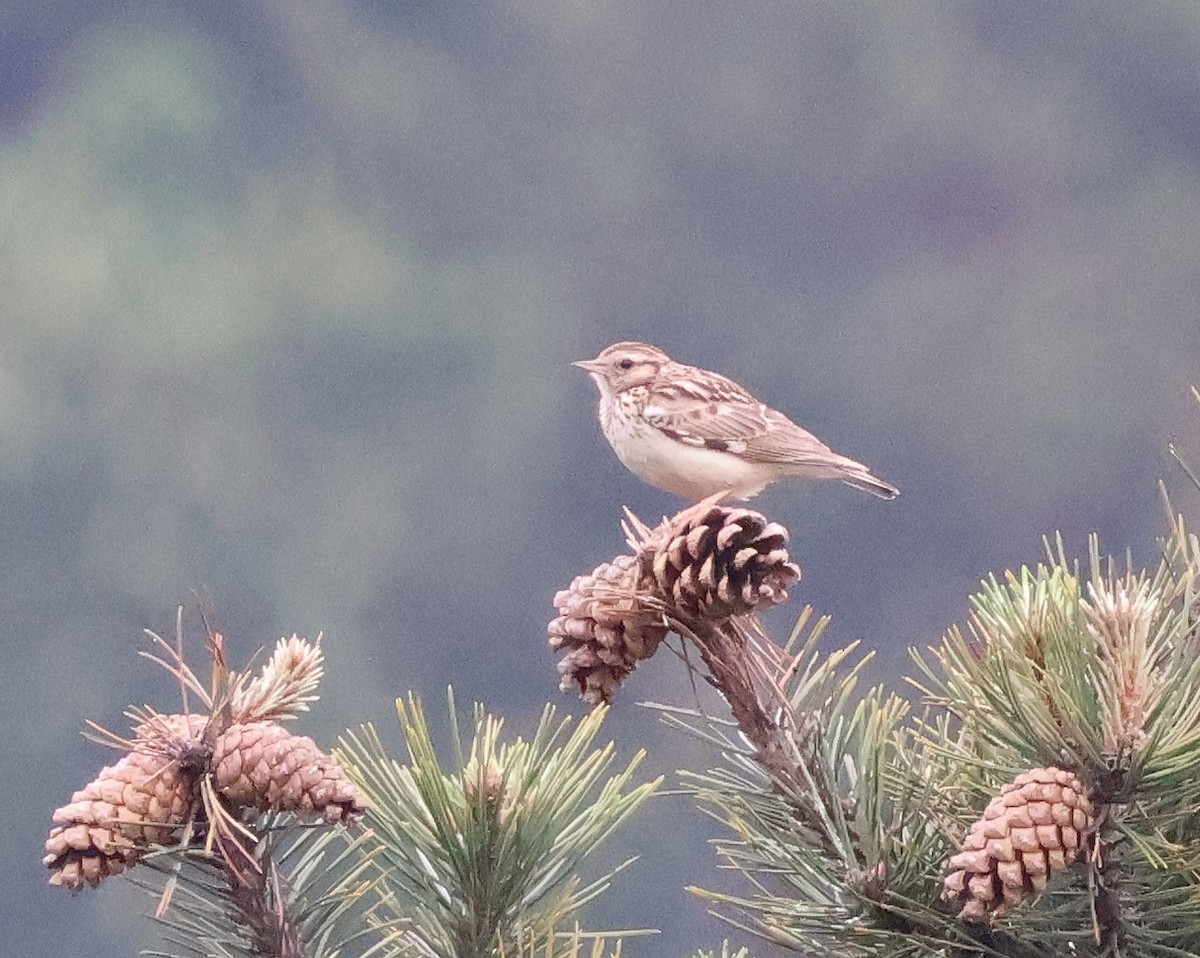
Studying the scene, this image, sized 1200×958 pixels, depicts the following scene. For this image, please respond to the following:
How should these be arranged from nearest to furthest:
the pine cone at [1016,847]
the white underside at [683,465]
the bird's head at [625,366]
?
1. the pine cone at [1016,847]
2. the white underside at [683,465]
3. the bird's head at [625,366]

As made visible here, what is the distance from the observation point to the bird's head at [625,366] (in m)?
0.92

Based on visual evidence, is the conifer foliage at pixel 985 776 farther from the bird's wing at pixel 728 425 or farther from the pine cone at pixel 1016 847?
the bird's wing at pixel 728 425

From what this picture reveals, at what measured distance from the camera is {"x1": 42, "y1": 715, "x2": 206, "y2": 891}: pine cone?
37 centimetres

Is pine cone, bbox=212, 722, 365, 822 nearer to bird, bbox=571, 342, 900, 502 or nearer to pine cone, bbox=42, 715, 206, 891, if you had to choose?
pine cone, bbox=42, 715, 206, 891

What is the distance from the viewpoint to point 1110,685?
378mm

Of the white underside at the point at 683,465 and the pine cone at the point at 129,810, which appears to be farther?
the white underside at the point at 683,465

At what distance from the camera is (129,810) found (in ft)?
1.25

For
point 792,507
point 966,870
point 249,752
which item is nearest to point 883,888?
point 966,870

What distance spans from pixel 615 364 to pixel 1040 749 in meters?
0.61

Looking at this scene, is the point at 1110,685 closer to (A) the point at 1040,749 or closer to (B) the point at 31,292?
(A) the point at 1040,749

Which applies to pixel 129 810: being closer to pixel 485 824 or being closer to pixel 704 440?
pixel 485 824

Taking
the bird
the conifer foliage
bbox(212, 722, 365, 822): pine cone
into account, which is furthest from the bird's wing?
bbox(212, 722, 365, 822): pine cone

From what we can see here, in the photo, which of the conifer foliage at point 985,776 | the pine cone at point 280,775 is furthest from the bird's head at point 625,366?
the pine cone at point 280,775

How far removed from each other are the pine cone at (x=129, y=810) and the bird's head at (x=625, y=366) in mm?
551
